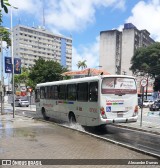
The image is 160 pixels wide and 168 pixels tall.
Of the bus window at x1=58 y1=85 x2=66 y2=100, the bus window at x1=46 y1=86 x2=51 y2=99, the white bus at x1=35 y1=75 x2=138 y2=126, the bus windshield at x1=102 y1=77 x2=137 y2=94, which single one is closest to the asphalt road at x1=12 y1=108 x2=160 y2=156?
the white bus at x1=35 y1=75 x2=138 y2=126

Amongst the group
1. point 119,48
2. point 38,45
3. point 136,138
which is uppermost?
point 38,45

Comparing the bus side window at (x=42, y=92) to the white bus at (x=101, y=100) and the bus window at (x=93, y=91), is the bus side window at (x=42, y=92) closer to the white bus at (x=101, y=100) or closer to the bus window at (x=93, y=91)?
the white bus at (x=101, y=100)

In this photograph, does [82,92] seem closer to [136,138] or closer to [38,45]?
[136,138]

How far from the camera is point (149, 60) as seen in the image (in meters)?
73.8

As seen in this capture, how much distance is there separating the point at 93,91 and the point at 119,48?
102 metres

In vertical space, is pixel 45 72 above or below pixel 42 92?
→ above

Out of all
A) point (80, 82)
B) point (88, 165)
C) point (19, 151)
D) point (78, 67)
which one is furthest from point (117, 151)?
point (78, 67)

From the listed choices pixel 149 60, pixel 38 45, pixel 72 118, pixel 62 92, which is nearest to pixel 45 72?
pixel 149 60

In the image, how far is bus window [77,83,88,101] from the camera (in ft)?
49.3

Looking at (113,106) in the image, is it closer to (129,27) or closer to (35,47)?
(129,27)

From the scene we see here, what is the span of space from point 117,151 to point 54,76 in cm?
4801

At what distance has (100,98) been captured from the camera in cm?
1384

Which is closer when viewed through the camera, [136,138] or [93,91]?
[136,138]

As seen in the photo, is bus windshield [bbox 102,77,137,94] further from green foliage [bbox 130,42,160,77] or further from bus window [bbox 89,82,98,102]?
green foliage [bbox 130,42,160,77]
